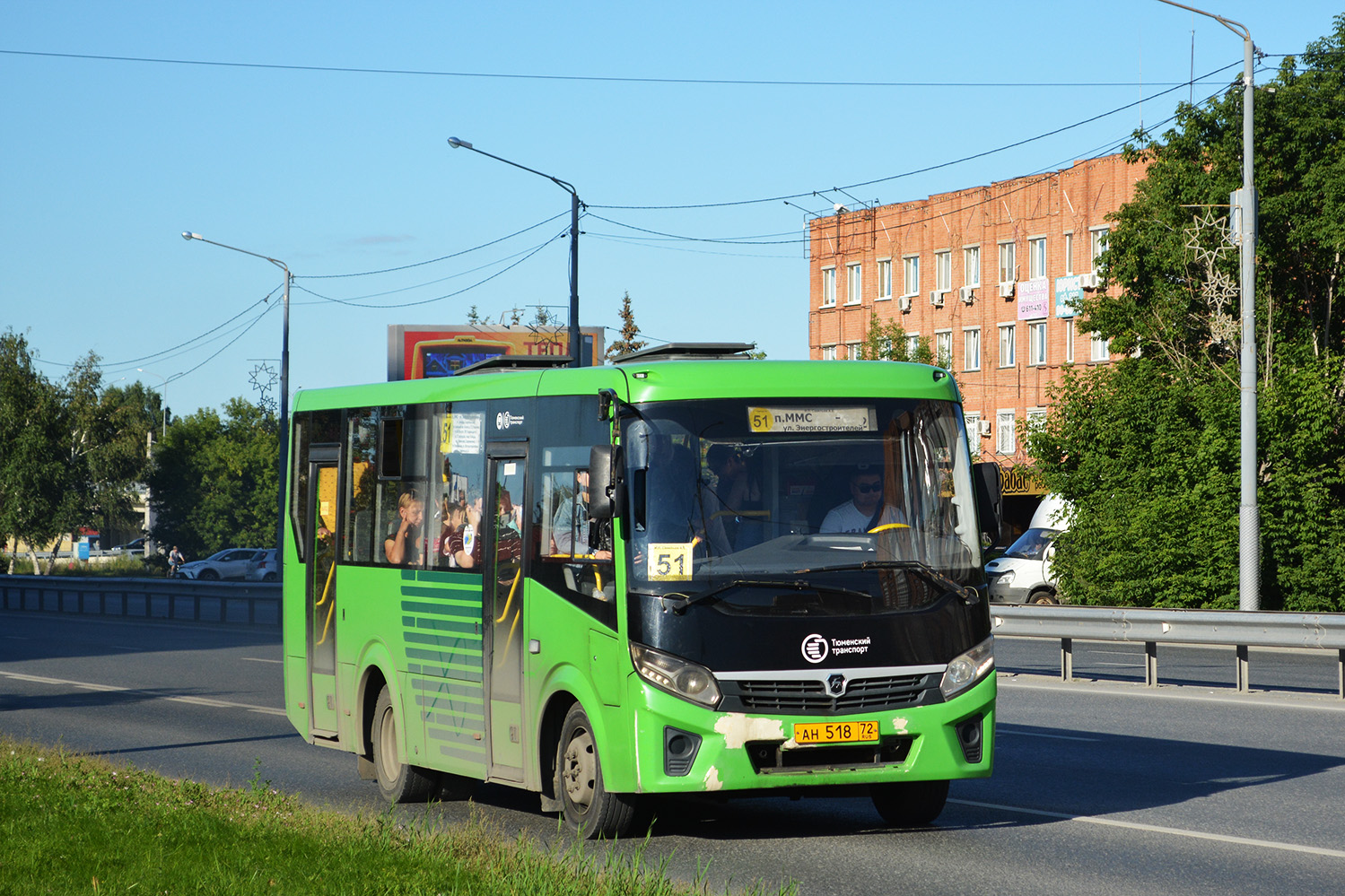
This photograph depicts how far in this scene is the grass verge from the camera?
6.74m

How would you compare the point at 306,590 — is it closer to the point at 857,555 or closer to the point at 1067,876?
the point at 857,555

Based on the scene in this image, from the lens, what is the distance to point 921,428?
9.23m

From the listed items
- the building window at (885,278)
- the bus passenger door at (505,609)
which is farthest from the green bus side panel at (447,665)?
the building window at (885,278)

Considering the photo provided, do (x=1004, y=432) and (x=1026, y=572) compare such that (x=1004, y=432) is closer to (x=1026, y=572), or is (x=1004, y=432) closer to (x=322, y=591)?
(x=1026, y=572)

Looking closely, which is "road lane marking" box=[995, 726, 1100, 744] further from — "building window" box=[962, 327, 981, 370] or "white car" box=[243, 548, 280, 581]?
"white car" box=[243, 548, 280, 581]

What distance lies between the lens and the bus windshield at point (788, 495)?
857 centimetres

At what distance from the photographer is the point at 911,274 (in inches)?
2527

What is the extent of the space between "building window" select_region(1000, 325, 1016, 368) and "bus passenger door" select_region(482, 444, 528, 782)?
51.3m

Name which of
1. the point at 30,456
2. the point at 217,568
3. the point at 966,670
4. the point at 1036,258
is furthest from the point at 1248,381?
the point at 30,456

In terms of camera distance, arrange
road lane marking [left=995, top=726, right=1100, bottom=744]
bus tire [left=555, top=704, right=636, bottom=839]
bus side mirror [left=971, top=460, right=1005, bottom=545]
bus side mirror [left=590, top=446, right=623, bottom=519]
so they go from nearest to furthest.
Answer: bus side mirror [left=590, top=446, right=623, bottom=519], bus tire [left=555, top=704, right=636, bottom=839], bus side mirror [left=971, top=460, right=1005, bottom=545], road lane marking [left=995, top=726, right=1100, bottom=744]

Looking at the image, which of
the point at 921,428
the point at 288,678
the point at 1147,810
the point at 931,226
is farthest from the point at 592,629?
the point at 931,226

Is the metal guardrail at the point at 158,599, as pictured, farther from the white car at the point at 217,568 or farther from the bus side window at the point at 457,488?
the bus side window at the point at 457,488

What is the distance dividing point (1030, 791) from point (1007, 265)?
5057 centimetres

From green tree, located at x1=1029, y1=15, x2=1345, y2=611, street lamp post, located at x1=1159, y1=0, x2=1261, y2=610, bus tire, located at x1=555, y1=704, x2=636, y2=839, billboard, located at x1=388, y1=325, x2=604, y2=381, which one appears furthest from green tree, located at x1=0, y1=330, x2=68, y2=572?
bus tire, located at x1=555, y1=704, x2=636, y2=839
